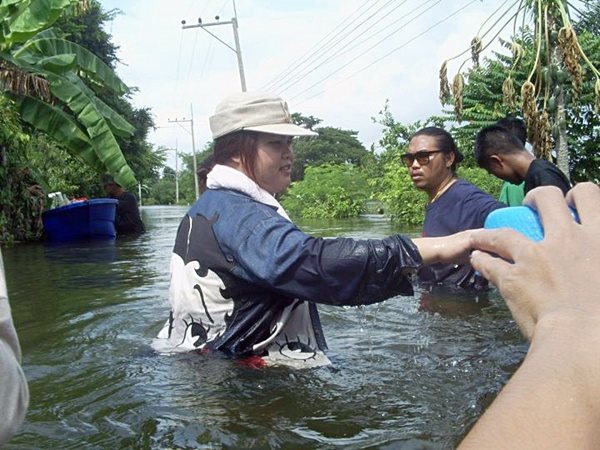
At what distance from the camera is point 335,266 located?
2.31 metres

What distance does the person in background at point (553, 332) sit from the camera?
0.68 metres

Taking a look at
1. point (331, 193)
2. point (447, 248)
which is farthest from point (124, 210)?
point (331, 193)

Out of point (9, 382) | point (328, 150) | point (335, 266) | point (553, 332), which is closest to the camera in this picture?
point (553, 332)

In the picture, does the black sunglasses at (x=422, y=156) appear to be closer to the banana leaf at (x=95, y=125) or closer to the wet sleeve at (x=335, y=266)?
the wet sleeve at (x=335, y=266)

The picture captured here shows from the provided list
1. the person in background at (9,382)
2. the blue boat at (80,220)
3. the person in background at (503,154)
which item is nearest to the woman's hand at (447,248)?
the person in background at (9,382)

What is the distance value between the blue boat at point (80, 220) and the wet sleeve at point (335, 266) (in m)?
13.4

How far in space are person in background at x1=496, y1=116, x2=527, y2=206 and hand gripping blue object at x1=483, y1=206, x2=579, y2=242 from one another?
3.76 metres

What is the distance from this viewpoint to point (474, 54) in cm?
942

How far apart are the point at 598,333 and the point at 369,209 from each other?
99.0ft

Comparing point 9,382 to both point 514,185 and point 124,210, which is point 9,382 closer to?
point 514,185

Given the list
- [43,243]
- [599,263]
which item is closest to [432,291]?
[599,263]

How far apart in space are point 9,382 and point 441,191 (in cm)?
433

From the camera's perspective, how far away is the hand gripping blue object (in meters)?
1.09

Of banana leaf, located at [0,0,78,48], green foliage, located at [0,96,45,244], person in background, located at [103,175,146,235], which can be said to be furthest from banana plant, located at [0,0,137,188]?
person in background, located at [103,175,146,235]
